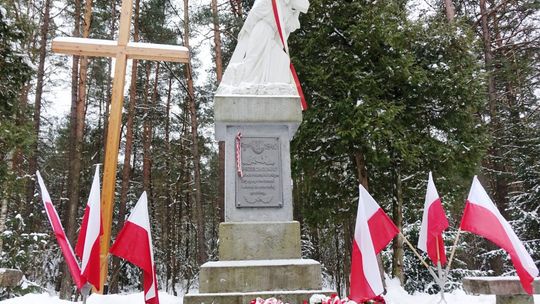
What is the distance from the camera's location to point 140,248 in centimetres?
397

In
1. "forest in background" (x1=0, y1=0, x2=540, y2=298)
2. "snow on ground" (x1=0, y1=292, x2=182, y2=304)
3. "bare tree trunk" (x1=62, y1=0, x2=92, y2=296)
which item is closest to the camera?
"snow on ground" (x1=0, y1=292, x2=182, y2=304)

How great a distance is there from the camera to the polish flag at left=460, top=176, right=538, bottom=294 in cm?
384

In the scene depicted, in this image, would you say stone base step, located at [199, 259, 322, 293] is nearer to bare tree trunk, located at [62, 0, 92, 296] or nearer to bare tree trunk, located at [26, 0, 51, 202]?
bare tree trunk, located at [62, 0, 92, 296]

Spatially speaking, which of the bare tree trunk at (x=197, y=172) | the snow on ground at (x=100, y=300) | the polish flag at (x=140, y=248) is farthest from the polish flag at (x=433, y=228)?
the bare tree trunk at (x=197, y=172)

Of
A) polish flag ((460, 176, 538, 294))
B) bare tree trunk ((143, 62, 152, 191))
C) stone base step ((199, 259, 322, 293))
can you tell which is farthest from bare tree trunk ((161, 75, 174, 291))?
polish flag ((460, 176, 538, 294))

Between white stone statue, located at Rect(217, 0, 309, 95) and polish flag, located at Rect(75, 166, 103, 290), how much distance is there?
2.32 meters

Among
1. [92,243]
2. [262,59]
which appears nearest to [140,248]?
[92,243]

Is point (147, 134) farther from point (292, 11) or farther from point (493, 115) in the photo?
point (292, 11)

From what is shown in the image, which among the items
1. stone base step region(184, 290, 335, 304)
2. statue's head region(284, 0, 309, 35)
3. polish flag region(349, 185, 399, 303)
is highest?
statue's head region(284, 0, 309, 35)

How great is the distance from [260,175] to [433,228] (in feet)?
6.76

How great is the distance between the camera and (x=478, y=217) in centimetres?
425

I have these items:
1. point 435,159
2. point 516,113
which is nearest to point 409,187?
point 435,159

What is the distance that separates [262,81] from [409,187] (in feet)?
21.7

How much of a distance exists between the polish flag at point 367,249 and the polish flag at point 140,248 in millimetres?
1721
